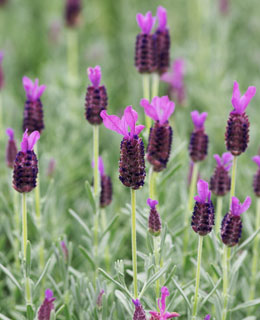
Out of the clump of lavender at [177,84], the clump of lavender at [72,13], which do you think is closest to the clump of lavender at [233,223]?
the clump of lavender at [177,84]

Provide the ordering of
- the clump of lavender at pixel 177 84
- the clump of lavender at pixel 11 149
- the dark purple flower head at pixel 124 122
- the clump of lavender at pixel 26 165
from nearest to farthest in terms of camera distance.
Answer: the dark purple flower head at pixel 124 122, the clump of lavender at pixel 26 165, the clump of lavender at pixel 11 149, the clump of lavender at pixel 177 84

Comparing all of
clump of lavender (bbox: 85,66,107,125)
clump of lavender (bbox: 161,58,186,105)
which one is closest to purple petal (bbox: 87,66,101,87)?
clump of lavender (bbox: 85,66,107,125)

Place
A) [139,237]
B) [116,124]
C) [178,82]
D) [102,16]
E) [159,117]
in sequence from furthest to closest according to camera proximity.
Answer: [102,16] < [178,82] < [139,237] < [159,117] < [116,124]

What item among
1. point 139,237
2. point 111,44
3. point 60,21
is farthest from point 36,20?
point 139,237

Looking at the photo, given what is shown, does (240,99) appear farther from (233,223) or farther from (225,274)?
(225,274)

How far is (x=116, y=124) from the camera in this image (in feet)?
3.15

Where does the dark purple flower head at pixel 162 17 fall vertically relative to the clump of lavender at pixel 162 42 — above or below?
above

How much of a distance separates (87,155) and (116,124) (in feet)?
4.16

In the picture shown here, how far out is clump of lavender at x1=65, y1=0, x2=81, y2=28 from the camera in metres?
2.48

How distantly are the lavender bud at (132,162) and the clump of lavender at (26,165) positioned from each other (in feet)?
0.63

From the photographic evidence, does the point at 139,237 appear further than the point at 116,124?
Yes

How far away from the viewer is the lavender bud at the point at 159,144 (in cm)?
114

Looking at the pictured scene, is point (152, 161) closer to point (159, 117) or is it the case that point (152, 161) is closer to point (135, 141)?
point (159, 117)

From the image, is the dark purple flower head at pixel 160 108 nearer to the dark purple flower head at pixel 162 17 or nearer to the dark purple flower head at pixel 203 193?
the dark purple flower head at pixel 203 193
